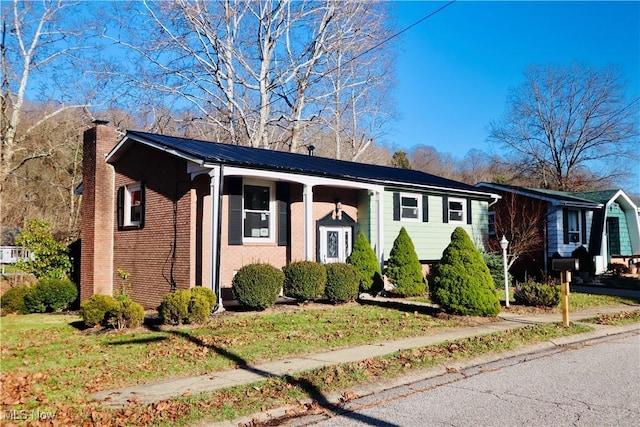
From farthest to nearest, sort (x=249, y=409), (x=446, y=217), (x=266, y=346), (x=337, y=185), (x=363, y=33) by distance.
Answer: (x=363, y=33) → (x=446, y=217) → (x=337, y=185) → (x=266, y=346) → (x=249, y=409)

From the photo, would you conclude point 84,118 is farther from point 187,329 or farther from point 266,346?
point 266,346

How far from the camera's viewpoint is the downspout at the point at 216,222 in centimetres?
1316

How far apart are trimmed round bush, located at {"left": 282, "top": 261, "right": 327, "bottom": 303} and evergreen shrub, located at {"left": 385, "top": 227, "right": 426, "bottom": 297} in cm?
337

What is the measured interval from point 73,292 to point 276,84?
16.6m

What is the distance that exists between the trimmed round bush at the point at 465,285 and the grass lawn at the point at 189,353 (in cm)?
33

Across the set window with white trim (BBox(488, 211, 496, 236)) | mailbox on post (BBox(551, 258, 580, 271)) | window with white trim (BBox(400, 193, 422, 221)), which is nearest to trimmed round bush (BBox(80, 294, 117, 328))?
mailbox on post (BBox(551, 258, 580, 271))

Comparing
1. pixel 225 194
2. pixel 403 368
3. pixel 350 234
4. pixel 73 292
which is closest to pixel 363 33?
pixel 350 234

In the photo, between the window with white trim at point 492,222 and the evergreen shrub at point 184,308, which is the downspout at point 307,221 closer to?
the evergreen shrub at point 184,308

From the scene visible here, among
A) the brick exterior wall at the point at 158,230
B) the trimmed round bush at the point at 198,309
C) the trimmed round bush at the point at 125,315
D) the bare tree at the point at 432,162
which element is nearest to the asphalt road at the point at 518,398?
the trimmed round bush at the point at 198,309

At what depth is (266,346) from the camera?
9.20 meters

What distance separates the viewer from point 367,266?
54.0 feet

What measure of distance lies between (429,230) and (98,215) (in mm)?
11604

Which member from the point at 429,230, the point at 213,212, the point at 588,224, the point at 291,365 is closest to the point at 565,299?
the point at 291,365

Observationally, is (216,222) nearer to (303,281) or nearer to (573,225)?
(303,281)
